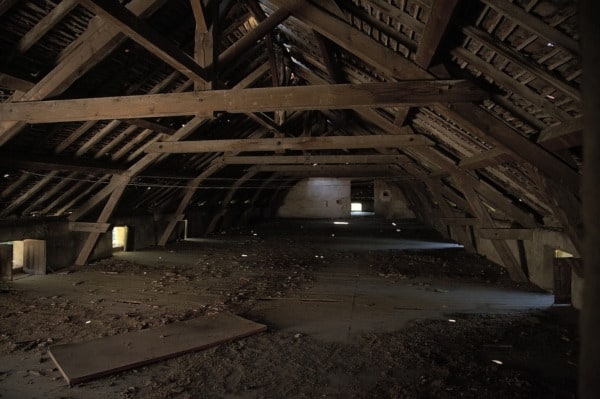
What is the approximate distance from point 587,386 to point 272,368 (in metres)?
2.76

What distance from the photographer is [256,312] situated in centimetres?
514

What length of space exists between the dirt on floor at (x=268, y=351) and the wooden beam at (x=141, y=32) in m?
2.83

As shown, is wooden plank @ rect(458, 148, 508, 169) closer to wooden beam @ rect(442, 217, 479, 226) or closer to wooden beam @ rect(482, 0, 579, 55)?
wooden beam @ rect(482, 0, 579, 55)

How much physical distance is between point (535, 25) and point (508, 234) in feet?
16.1

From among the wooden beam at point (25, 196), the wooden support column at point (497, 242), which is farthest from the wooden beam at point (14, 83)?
the wooden support column at point (497, 242)

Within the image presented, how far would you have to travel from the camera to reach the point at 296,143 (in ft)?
27.1

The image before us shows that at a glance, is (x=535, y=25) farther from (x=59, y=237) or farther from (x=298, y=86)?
(x=59, y=237)

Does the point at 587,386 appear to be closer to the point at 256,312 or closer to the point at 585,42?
the point at 585,42

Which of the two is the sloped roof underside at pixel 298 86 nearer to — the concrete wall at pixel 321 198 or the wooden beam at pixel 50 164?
the wooden beam at pixel 50 164

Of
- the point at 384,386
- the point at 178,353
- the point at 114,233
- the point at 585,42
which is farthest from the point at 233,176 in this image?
the point at 585,42

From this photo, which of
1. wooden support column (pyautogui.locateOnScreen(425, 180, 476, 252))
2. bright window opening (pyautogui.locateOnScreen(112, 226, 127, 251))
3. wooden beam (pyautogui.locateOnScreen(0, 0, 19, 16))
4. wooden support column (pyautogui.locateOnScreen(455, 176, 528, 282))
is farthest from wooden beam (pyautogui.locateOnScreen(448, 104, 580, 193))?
bright window opening (pyautogui.locateOnScreen(112, 226, 127, 251))

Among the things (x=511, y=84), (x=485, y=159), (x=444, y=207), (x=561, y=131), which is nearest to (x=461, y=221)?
(x=444, y=207)

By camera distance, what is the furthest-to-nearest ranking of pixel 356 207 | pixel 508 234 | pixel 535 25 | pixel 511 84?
pixel 356 207 < pixel 508 234 < pixel 511 84 < pixel 535 25

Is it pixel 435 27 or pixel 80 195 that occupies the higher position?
pixel 435 27
